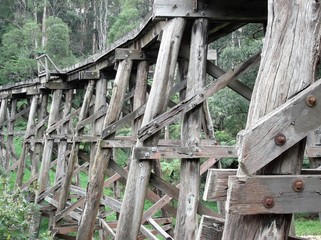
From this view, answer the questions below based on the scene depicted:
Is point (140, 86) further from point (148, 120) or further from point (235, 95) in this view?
point (235, 95)

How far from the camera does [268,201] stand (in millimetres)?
1919

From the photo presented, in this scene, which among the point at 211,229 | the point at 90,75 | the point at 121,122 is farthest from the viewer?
the point at 90,75

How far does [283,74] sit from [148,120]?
2.66 meters

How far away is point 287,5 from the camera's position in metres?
2.11

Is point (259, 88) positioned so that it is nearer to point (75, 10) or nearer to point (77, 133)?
point (77, 133)

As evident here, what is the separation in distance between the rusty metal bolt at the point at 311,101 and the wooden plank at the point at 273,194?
27 cm

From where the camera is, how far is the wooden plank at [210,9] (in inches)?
181

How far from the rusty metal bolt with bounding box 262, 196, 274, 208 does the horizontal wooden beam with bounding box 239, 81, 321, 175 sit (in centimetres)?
11

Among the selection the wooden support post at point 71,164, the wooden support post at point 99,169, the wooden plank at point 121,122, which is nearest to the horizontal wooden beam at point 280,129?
the wooden plank at point 121,122

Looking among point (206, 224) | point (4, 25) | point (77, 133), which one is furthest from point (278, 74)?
point (4, 25)

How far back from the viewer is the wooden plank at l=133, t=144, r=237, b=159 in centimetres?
450

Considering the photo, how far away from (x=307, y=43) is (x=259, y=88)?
0.26 meters

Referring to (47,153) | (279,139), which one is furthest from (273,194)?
(47,153)

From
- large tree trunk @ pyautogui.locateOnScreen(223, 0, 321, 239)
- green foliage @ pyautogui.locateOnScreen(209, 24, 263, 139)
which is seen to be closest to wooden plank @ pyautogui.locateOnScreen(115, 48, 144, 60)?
large tree trunk @ pyautogui.locateOnScreen(223, 0, 321, 239)
